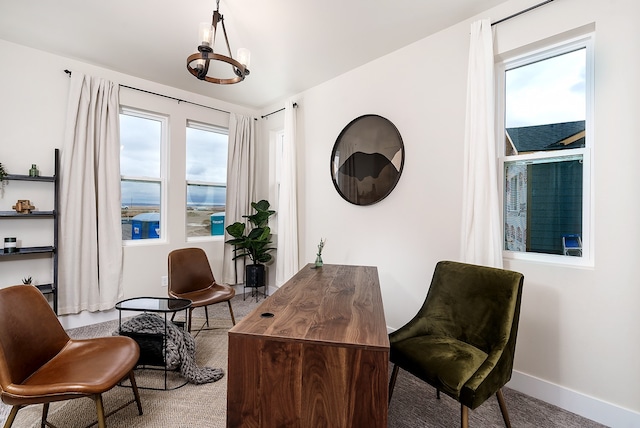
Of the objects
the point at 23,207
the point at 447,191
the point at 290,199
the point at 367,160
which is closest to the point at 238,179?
the point at 290,199

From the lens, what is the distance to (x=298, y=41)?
8.73ft

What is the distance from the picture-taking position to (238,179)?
13.7 ft

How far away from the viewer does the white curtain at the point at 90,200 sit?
2941 millimetres

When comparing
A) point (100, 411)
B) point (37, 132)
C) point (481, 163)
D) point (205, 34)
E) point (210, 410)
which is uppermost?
point (205, 34)

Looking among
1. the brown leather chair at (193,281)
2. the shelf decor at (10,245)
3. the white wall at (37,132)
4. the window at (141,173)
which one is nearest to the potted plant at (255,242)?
the brown leather chair at (193,281)

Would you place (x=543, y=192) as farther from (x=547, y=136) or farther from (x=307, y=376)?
(x=307, y=376)

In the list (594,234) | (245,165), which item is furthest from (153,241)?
(594,234)

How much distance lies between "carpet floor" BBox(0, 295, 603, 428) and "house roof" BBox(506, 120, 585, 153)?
5.75 feet

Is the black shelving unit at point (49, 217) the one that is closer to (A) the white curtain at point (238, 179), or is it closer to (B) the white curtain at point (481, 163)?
(A) the white curtain at point (238, 179)

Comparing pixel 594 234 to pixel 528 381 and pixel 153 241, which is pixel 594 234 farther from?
pixel 153 241

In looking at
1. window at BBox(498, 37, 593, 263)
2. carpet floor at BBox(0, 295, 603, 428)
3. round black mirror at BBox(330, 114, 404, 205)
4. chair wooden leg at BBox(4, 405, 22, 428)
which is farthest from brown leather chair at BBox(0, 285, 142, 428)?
window at BBox(498, 37, 593, 263)

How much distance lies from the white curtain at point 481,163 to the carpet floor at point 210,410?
3.09ft

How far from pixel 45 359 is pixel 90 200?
6.69ft

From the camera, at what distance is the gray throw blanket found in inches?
82.0
